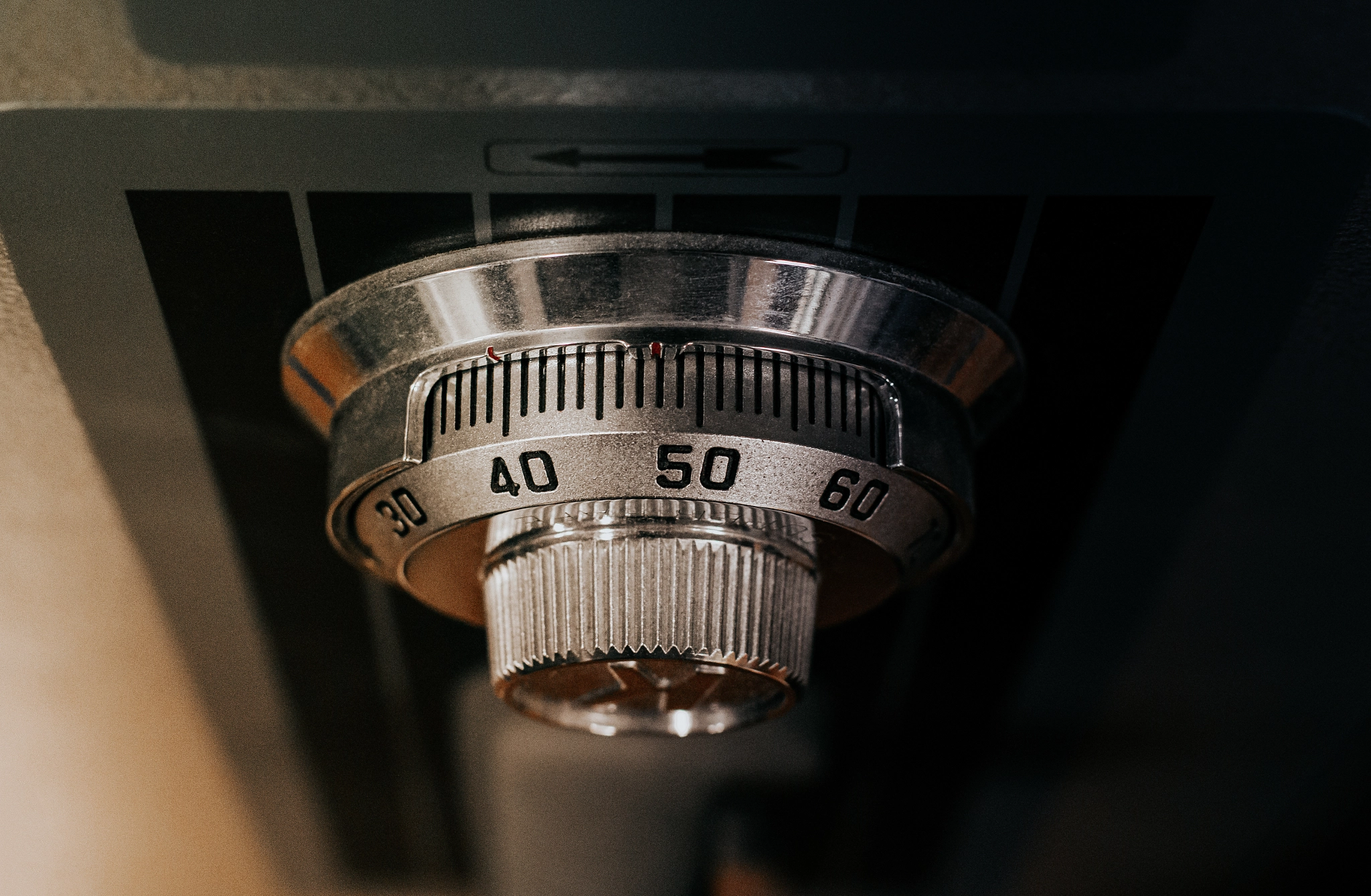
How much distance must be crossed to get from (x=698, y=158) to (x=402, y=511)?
0.19 metres

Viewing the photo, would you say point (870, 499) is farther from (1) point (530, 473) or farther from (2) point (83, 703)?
(2) point (83, 703)

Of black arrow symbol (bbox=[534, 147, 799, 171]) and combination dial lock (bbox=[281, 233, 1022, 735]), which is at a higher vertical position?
black arrow symbol (bbox=[534, 147, 799, 171])

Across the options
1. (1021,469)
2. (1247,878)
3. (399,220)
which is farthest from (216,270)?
(1247,878)

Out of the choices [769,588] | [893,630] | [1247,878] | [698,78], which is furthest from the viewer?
[1247,878]

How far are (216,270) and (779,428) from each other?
0.69 feet

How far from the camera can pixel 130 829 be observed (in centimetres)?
60

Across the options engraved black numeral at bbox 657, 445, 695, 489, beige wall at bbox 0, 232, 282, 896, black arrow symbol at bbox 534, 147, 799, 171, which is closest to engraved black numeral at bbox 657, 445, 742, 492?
engraved black numeral at bbox 657, 445, 695, 489

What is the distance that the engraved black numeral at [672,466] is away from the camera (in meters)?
0.35

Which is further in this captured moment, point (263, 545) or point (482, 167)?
point (263, 545)

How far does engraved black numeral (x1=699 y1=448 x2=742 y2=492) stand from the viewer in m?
0.35

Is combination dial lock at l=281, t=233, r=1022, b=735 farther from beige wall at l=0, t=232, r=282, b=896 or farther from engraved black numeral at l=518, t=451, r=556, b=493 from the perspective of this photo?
beige wall at l=0, t=232, r=282, b=896

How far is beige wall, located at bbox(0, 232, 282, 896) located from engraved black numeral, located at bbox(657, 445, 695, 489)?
0.24 m

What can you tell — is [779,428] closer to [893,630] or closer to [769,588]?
[769,588]

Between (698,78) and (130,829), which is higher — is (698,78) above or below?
above
